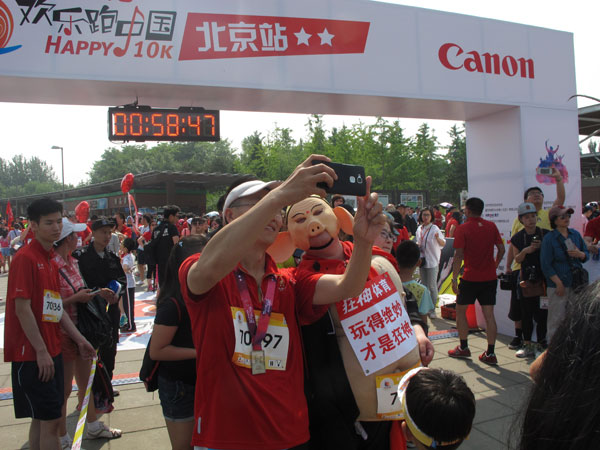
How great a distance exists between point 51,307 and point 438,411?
2.52 meters

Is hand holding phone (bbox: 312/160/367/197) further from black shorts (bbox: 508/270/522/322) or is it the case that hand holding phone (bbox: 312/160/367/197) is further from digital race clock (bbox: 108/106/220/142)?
black shorts (bbox: 508/270/522/322)

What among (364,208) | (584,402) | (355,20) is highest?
(355,20)

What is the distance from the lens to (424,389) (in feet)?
4.59

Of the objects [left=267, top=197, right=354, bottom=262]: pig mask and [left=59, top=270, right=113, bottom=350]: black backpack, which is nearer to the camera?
[left=267, top=197, right=354, bottom=262]: pig mask

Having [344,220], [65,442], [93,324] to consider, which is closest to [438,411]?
[344,220]

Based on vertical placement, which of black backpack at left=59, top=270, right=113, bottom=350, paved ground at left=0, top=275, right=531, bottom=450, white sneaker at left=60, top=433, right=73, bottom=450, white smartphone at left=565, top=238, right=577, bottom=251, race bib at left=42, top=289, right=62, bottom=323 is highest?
white smartphone at left=565, top=238, right=577, bottom=251

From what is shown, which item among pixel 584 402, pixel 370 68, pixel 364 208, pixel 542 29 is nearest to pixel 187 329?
pixel 364 208

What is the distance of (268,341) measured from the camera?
162cm

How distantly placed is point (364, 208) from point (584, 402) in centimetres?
112

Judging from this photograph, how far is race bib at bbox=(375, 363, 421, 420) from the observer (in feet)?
6.38

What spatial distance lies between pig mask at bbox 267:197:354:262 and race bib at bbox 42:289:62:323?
1.63 m

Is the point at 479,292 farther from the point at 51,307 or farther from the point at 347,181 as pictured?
the point at 51,307

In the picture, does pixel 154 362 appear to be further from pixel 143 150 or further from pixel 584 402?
pixel 143 150

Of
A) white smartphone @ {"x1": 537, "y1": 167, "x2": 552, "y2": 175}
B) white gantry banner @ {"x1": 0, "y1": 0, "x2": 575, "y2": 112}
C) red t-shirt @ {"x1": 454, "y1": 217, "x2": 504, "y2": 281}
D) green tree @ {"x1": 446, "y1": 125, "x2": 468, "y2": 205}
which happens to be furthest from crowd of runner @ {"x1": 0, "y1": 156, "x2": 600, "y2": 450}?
green tree @ {"x1": 446, "y1": 125, "x2": 468, "y2": 205}
